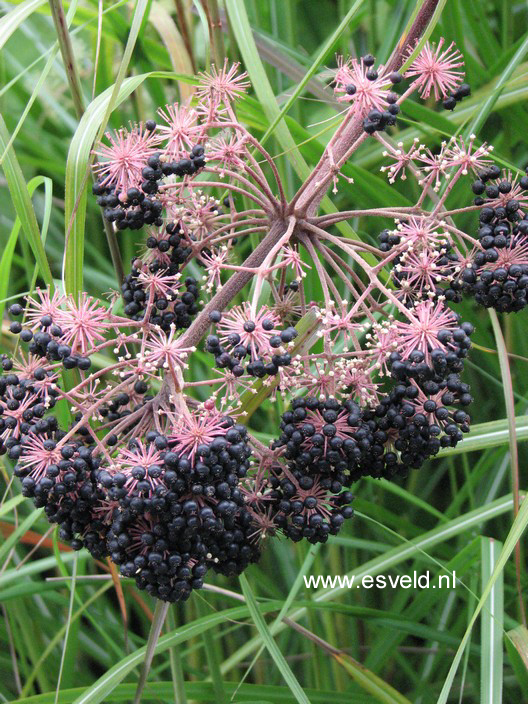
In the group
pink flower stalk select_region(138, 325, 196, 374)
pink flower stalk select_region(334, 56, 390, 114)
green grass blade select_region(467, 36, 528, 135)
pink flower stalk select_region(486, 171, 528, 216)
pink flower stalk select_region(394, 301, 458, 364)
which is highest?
green grass blade select_region(467, 36, 528, 135)

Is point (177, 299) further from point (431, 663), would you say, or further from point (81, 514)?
point (431, 663)

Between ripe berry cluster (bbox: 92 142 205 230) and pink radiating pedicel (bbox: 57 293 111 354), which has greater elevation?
ripe berry cluster (bbox: 92 142 205 230)

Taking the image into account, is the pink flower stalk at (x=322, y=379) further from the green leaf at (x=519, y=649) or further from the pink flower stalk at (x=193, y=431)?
the green leaf at (x=519, y=649)

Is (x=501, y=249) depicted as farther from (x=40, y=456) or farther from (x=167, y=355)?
(x=40, y=456)

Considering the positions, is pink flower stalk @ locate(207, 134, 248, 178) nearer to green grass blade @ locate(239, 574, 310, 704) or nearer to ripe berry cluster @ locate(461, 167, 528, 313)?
ripe berry cluster @ locate(461, 167, 528, 313)

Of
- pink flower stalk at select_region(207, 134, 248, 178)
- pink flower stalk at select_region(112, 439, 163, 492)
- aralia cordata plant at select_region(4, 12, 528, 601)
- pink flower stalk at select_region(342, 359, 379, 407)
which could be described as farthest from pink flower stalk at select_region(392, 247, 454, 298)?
pink flower stalk at select_region(112, 439, 163, 492)

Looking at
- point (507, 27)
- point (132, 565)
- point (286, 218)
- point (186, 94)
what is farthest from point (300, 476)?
point (507, 27)
